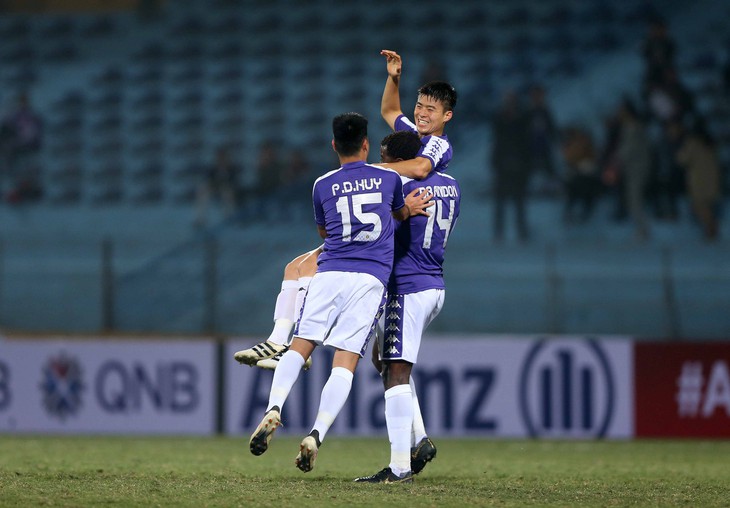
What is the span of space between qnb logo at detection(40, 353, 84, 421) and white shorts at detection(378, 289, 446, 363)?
22.6ft

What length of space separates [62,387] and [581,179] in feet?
25.5

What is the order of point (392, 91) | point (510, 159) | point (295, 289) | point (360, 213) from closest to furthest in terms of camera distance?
point (360, 213) < point (295, 289) < point (392, 91) < point (510, 159)

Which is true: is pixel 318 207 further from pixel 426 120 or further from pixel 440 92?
pixel 440 92

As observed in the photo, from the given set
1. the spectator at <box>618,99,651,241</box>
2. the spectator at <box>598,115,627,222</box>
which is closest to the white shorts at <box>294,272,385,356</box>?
the spectator at <box>618,99,651,241</box>

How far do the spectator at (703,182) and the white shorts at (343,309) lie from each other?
10420 mm

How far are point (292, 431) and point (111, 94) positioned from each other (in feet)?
29.6

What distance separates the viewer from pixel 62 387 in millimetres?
13016

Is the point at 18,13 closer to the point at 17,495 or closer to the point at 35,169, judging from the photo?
the point at 35,169

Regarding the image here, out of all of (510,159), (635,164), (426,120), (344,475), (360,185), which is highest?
(510,159)

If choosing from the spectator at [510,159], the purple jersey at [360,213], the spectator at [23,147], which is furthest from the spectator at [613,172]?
the purple jersey at [360,213]

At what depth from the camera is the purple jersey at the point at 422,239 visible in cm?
700

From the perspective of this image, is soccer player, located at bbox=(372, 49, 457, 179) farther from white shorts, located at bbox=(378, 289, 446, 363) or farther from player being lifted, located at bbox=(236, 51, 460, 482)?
white shorts, located at bbox=(378, 289, 446, 363)

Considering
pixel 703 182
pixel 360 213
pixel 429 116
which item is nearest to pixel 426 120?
pixel 429 116

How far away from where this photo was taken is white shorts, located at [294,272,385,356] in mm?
6590
